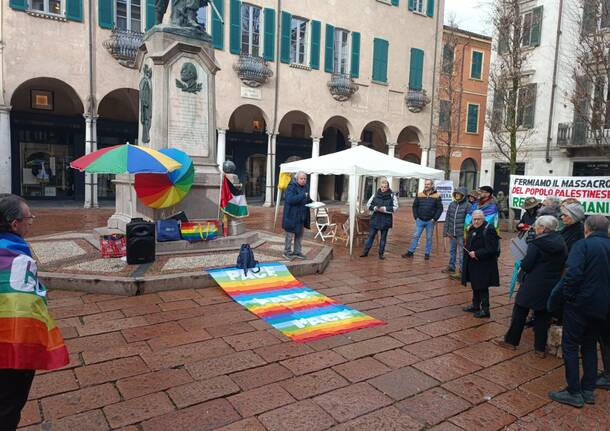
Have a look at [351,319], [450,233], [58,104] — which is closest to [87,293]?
[351,319]

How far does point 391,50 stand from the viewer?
22.1 m

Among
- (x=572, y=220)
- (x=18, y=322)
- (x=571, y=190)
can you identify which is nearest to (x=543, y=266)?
Answer: (x=572, y=220)

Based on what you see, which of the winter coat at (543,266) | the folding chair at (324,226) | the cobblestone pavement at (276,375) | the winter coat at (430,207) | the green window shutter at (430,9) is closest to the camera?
the cobblestone pavement at (276,375)

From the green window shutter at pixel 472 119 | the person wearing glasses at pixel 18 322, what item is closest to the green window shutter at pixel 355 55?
the green window shutter at pixel 472 119

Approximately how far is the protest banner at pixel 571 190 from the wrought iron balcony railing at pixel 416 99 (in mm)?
10810

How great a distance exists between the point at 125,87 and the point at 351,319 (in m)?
14.3

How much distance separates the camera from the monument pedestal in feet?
26.2

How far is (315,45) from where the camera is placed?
1981 centimetres

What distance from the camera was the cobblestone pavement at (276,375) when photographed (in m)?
2.97

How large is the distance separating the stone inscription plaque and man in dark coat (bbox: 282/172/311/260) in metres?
2.26

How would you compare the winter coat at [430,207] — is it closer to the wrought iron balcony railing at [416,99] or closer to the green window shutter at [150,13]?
the green window shutter at [150,13]

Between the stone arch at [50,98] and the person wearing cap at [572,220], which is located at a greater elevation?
the stone arch at [50,98]

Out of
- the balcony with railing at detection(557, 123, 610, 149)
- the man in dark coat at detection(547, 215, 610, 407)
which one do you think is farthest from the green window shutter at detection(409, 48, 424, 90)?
the man in dark coat at detection(547, 215, 610, 407)

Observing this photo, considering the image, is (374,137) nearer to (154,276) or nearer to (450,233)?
(450,233)
